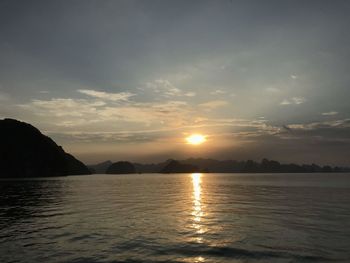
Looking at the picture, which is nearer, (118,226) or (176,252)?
(176,252)

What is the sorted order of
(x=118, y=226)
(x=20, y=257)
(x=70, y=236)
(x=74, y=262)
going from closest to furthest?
(x=74, y=262), (x=20, y=257), (x=70, y=236), (x=118, y=226)

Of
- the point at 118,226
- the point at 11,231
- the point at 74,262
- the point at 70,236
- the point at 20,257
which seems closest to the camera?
the point at 74,262

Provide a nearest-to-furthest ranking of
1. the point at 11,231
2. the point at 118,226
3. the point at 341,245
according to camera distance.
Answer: the point at 341,245 < the point at 11,231 < the point at 118,226

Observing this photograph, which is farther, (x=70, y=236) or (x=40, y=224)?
(x=40, y=224)

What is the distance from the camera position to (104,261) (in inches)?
798

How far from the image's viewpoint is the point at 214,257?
21.4 m

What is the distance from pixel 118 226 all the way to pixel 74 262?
13.5m

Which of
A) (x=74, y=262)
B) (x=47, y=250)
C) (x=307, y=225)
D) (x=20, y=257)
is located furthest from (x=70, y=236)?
(x=307, y=225)

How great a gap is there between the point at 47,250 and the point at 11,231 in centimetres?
1074

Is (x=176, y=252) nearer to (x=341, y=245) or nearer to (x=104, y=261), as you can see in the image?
(x=104, y=261)

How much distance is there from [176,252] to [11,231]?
19.2 meters

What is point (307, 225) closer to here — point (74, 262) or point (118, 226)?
point (118, 226)

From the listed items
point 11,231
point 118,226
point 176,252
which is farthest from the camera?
point 118,226

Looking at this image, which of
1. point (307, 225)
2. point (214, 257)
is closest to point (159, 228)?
point (214, 257)
